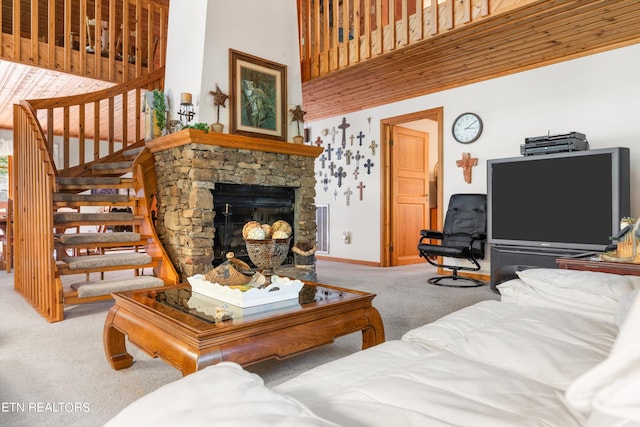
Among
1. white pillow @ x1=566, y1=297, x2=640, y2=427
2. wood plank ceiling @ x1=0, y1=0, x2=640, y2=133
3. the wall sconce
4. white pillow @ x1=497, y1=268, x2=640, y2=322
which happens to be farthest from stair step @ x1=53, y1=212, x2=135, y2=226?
white pillow @ x1=566, y1=297, x2=640, y2=427

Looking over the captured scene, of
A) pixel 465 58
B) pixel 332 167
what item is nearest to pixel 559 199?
pixel 465 58

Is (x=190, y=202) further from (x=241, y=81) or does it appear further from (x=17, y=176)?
(x=17, y=176)

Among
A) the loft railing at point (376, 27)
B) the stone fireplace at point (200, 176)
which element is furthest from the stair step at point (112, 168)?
the loft railing at point (376, 27)

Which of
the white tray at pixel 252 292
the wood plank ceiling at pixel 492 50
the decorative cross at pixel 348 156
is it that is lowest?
the white tray at pixel 252 292

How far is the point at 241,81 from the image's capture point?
424 cm

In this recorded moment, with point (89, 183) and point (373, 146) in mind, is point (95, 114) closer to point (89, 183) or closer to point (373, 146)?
point (89, 183)

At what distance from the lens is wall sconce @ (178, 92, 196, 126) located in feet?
12.8

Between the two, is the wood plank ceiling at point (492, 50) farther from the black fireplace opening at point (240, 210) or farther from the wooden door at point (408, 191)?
the black fireplace opening at point (240, 210)

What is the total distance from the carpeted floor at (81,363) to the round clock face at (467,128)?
1.97 metres

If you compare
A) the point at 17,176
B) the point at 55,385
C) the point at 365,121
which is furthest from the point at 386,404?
the point at 365,121

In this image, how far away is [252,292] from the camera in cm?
178

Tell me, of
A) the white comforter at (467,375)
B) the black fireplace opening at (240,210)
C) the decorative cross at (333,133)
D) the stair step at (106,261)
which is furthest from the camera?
the decorative cross at (333,133)

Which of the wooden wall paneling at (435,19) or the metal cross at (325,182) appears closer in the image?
the wooden wall paneling at (435,19)

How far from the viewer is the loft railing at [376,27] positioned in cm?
354
